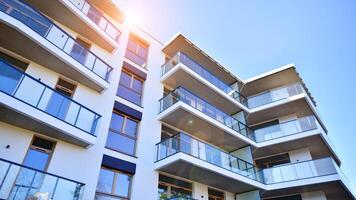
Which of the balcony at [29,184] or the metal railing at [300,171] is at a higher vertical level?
the metal railing at [300,171]

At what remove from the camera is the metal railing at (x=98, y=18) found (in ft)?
39.3

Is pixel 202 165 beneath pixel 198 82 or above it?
beneath

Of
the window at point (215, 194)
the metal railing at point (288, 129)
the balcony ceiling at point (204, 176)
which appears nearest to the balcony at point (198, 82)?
the metal railing at point (288, 129)

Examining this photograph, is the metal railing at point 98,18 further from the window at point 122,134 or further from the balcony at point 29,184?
the balcony at point 29,184

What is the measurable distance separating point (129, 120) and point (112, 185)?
132 inches

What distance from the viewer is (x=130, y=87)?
12789mm

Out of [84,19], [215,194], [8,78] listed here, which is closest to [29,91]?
[8,78]

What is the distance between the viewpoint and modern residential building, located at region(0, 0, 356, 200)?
7730 mm

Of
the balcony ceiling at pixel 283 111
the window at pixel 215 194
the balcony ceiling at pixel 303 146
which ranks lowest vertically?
the window at pixel 215 194

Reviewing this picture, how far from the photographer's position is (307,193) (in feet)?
48.0

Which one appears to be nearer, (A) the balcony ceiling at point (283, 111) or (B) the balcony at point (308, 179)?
(B) the balcony at point (308, 179)

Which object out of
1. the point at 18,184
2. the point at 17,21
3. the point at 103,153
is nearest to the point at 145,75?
the point at 103,153

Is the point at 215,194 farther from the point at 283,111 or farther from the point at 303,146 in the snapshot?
the point at 283,111

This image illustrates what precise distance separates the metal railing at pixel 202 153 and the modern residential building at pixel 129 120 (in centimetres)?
7
